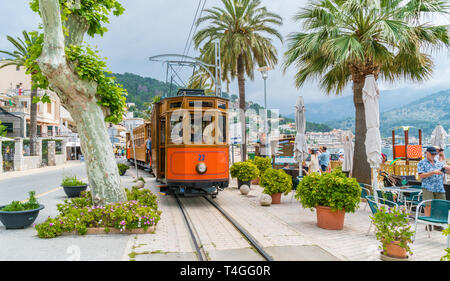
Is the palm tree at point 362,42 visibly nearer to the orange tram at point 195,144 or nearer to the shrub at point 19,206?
the orange tram at point 195,144

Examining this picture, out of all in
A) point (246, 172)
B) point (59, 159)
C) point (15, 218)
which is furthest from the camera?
point (59, 159)

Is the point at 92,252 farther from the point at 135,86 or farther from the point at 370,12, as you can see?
the point at 135,86

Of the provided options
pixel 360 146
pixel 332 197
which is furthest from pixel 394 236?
pixel 360 146

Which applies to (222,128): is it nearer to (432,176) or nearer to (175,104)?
(175,104)

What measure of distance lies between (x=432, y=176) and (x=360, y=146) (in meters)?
4.33

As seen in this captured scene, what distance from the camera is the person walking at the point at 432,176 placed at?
6.29 m

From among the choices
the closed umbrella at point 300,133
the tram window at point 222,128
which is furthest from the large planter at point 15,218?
the closed umbrella at point 300,133

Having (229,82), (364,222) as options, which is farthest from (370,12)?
(229,82)

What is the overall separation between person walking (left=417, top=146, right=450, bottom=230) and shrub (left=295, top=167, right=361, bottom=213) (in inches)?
54.6

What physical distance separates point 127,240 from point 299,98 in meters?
8.66

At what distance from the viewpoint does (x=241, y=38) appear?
1723 centimetres

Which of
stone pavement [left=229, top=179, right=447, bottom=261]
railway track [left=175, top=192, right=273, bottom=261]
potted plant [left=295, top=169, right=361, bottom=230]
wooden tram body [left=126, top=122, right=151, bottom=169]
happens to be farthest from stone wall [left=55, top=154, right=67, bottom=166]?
potted plant [left=295, top=169, right=361, bottom=230]

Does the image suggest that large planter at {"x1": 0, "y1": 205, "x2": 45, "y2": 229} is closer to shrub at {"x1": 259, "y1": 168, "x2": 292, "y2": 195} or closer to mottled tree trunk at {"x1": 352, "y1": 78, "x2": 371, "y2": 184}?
shrub at {"x1": 259, "y1": 168, "x2": 292, "y2": 195}

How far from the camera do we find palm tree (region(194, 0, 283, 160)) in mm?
17516
